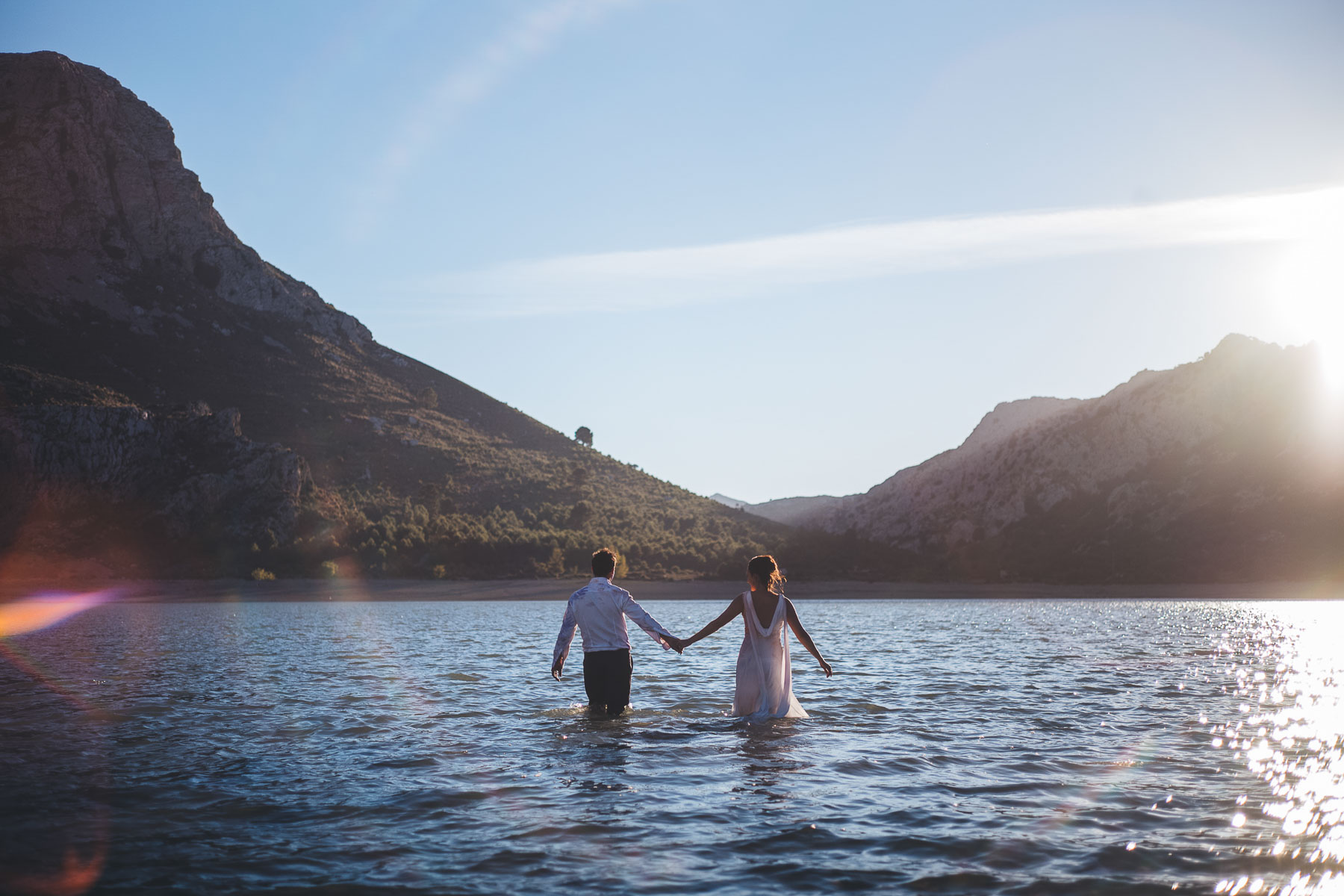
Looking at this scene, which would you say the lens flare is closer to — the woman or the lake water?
the lake water

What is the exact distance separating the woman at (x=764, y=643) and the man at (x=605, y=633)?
2.95ft

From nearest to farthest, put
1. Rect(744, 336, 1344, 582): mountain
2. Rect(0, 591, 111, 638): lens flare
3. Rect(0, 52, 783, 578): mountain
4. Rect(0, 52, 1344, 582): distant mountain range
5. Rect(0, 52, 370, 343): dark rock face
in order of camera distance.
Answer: Rect(0, 591, 111, 638): lens flare < Rect(0, 52, 783, 578): mountain < Rect(0, 52, 1344, 582): distant mountain range < Rect(744, 336, 1344, 582): mountain < Rect(0, 52, 370, 343): dark rock face

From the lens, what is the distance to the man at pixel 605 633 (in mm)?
13078

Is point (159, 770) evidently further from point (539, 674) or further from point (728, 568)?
point (728, 568)

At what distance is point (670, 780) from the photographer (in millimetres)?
10375

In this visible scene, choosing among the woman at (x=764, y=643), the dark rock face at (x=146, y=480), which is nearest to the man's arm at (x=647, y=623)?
the woman at (x=764, y=643)

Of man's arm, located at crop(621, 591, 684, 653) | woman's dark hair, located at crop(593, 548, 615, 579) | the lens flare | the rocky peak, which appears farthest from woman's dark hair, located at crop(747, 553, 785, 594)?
the rocky peak

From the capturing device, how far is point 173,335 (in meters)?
100

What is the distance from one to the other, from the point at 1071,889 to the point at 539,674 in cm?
1549

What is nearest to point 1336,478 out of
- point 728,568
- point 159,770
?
point 728,568

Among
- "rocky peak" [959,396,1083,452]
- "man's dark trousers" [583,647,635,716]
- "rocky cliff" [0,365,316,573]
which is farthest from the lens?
"rocky peak" [959,396,1083,452]

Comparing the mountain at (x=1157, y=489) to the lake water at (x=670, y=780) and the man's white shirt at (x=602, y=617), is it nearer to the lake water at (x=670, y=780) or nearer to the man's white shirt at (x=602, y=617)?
the lake water at (x=670, y=780)

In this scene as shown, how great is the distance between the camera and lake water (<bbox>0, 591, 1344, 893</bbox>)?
722 centimetres

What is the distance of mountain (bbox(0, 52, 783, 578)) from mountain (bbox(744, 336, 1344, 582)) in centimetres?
2671
